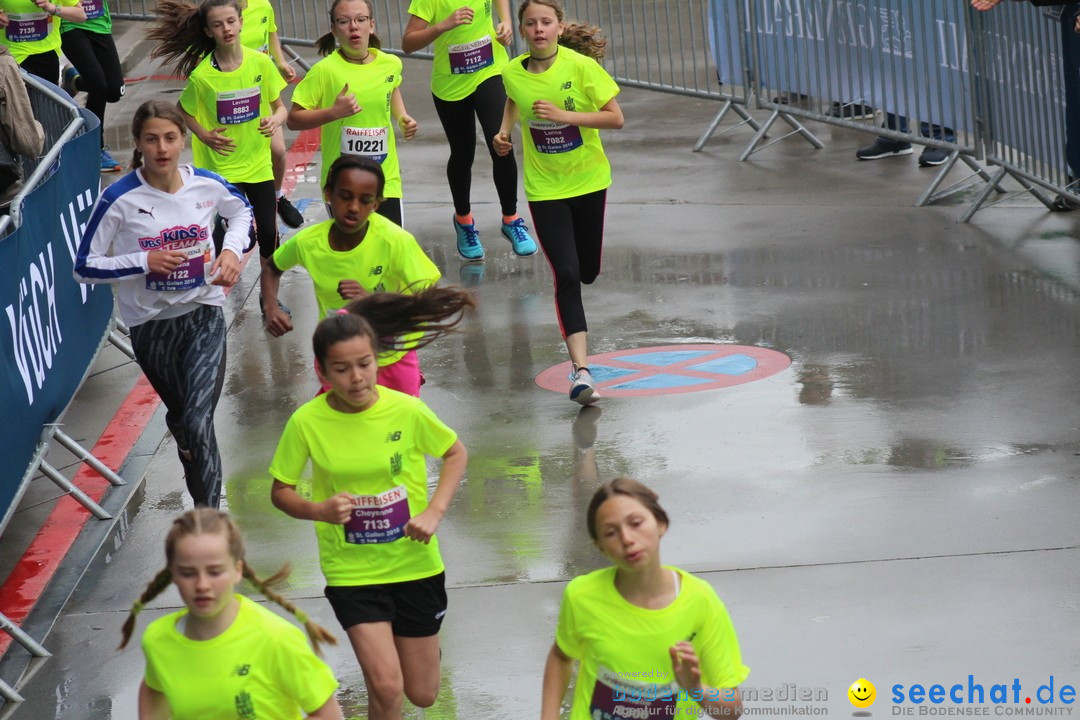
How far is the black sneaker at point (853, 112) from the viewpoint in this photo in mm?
13227

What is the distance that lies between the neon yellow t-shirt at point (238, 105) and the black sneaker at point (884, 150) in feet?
18.3

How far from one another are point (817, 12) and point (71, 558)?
843 centimetres

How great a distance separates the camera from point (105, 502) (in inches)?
298

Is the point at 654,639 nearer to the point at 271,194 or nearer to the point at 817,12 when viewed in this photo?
the point at 271,194

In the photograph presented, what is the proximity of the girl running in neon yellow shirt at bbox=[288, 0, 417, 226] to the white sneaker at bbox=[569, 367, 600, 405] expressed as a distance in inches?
63.8

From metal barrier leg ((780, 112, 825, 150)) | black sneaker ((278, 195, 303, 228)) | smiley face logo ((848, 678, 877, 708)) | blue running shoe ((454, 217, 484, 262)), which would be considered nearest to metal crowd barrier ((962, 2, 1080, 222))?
metal barrier leg ((780, 112, 825, 150))

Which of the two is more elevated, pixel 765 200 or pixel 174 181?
pixel 174 181

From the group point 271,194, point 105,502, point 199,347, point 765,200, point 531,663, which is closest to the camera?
point 531,663

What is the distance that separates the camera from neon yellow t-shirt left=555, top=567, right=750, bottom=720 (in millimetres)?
3898

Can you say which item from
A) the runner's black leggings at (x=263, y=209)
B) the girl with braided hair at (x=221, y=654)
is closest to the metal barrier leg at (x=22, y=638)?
the girl with braided hair at (x=221, y=654)

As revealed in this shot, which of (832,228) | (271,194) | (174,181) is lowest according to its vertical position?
(832,228)

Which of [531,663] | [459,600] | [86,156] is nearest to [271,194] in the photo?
[86,156]

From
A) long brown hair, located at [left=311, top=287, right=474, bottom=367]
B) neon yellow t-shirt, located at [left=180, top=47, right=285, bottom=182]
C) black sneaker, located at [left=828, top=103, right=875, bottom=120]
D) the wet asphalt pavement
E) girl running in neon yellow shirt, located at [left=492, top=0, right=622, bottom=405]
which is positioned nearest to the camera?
long brown hair, located at [left=311, top=287, right=474, bottom=367]

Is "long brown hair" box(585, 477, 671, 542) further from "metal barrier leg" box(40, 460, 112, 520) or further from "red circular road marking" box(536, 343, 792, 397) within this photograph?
"red circular road marking" box(536, 343, 792, 397)
